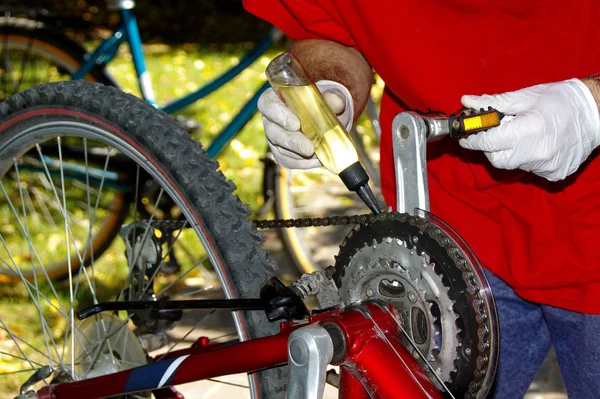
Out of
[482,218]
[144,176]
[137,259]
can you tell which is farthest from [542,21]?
[144,176]

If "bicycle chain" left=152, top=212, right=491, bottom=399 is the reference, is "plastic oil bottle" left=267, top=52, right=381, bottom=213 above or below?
above

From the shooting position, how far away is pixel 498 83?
163 cm

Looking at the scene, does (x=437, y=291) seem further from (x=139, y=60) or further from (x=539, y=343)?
(x=139, y=60)

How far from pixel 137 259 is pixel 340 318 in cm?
83

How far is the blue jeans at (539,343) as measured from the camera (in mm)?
1690

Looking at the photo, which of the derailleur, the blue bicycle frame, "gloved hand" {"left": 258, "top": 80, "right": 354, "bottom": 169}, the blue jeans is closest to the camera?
"gloved hand" {"left": 258, "top": 80, "right": 354, "bottom": 169}

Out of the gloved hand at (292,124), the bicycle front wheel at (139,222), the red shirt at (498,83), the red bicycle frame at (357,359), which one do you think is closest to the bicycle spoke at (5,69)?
the bicycle front wheel at (139,222)

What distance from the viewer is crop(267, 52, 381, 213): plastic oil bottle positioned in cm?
139

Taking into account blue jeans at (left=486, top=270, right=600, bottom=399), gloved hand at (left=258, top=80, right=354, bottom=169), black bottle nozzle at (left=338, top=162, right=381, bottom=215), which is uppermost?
gloved hand at (left=258, top=80, right=354, bottom=169)

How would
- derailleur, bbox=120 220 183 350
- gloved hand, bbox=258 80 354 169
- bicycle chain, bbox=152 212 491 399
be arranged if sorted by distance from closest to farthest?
bicycle chain, bbox=152 212 491 399 → gloved hand, bbox=258 80 354 169 → derailleur, bbox=120 220 183 350

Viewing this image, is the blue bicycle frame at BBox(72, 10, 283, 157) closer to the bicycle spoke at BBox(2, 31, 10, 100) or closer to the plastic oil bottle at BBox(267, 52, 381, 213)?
the bicycle spoke at BBox(2, 31, 10, 100)

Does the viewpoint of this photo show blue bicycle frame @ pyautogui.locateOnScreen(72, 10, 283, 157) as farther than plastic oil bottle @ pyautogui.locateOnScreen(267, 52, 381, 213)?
Yes

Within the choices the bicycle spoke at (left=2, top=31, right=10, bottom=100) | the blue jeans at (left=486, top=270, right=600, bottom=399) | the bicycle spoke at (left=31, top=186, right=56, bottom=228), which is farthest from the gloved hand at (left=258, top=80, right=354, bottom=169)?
the bicycle spoke at (left=2, top=31, right=10, bottom=100)

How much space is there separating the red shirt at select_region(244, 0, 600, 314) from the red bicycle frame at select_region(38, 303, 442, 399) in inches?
18.3
